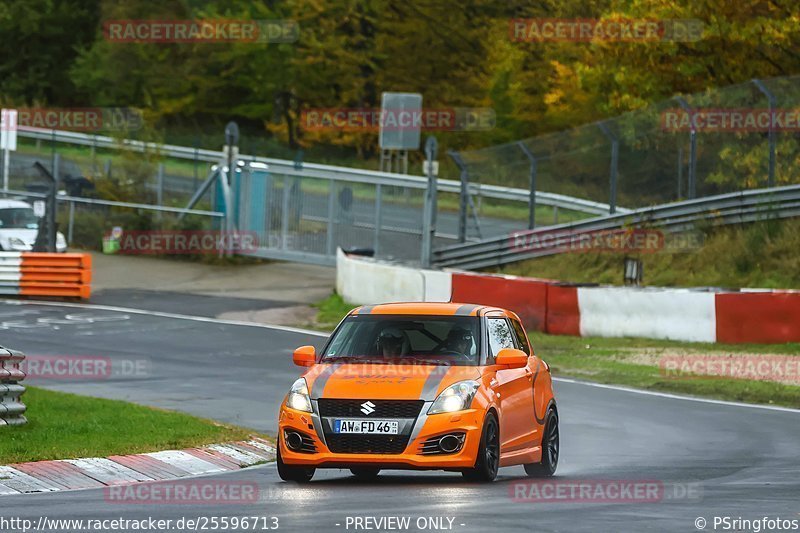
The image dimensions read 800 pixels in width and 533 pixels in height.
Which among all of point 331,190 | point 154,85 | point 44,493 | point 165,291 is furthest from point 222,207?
point 154,85

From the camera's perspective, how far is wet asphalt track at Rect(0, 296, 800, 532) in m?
9.88

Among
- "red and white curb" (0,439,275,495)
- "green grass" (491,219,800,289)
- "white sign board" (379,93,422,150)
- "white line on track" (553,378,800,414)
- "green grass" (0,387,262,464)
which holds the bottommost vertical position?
"red and white curb" (0,439,275,495)

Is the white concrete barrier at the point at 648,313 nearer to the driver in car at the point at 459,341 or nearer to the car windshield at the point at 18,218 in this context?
the driver in car at the point at 459,341

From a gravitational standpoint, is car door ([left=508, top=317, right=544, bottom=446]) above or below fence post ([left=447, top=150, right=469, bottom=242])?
below

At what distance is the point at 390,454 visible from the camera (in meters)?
11.5

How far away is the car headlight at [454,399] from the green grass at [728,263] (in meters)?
17.6

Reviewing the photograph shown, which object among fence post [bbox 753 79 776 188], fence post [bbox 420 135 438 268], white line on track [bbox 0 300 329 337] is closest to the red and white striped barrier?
white line on track [bbox 0 300 329 337]

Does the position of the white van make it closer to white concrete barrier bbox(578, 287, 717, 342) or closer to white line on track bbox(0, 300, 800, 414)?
white line on track bbox(0, 300, 800, 414)

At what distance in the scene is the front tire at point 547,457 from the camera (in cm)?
1304

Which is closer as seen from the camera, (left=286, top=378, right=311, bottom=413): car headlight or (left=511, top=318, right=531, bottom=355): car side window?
(left=286, top=378, right=311, bottom=413): car headlight

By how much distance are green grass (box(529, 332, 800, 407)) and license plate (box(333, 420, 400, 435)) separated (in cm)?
940

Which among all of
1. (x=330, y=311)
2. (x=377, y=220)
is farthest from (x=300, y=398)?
(x=377, y=220)

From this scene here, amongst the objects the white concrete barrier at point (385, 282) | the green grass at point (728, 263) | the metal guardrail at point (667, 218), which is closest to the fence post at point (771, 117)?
the metal guardrail at point (667, 218)

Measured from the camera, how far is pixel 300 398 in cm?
1191
